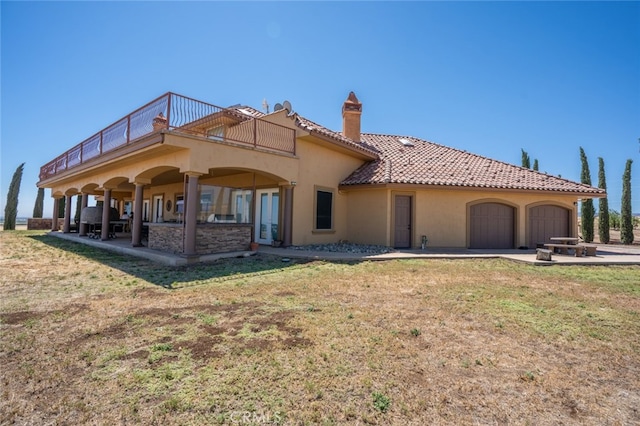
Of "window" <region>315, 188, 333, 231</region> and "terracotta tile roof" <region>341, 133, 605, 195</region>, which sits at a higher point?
"terracotta tile roof" <region>341, 133, 605, 195</region>

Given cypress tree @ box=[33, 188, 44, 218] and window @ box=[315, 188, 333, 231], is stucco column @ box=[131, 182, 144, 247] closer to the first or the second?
window @ box=[315, 188, 333, 231]

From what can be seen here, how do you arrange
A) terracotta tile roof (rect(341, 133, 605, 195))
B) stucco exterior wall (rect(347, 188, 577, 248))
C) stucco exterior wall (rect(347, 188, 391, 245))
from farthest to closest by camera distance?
terracotta tile roof (rect(341, 133, 605, 195)), stucco exterior wall (rect(347, 188, 577, 248)), stucco exterior wall (rect(347, 188, 391, 245))

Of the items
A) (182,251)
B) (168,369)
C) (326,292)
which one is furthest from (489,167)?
(168,369)

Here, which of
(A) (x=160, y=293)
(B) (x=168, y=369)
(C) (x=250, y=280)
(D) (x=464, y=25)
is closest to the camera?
(B) (x=168, y=369)

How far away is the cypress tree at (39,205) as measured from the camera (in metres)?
27.4

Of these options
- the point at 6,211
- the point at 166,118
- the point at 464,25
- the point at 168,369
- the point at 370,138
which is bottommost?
the point at 168,369

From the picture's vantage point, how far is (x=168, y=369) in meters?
3.29

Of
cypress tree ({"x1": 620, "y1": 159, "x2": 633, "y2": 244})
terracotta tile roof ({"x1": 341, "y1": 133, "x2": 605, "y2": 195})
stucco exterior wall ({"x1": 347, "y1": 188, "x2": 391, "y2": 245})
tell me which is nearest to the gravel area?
stucco exterior wall ({"x1": 347, "y1": 188, "x2": 391, "y2": 245})

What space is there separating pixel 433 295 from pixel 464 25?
35.2 feet

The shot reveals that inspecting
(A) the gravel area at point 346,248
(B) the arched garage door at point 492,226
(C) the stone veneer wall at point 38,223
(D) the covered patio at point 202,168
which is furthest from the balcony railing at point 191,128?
(C) the stone veneer wall at point 38,223

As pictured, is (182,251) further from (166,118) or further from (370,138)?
(370,138)

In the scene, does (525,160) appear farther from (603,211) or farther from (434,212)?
(434,212)

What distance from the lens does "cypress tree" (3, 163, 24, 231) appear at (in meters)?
25.6

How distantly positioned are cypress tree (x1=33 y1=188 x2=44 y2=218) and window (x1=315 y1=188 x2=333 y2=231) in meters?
27.6
